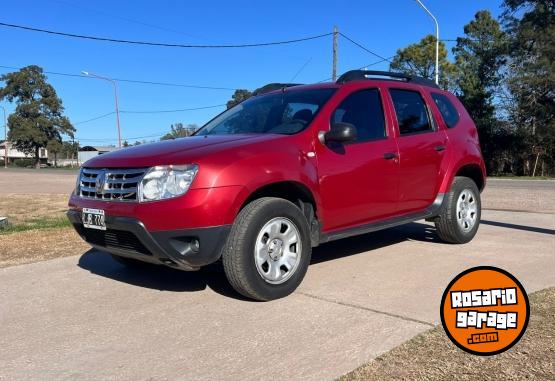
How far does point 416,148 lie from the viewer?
540 centimetres

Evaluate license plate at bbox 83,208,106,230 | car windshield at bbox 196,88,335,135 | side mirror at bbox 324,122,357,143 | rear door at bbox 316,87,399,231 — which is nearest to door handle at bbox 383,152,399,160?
rear door at bbox 316,87,399,231

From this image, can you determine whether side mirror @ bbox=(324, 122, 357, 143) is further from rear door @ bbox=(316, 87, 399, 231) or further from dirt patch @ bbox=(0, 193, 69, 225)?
dirt patch @ bbox=(0, 193, 69, 225)

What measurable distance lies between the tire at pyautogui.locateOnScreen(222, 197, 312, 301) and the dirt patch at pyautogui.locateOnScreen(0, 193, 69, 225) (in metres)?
6.41

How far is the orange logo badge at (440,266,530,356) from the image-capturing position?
6.79 ft

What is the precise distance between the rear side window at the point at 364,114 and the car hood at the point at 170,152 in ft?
2.91

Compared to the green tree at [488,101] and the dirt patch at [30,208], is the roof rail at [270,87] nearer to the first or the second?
the dirt patch at [30,208]

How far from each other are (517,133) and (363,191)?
3301 centimetres

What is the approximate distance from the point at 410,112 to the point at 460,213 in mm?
1393

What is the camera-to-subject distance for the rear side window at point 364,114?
193 inches

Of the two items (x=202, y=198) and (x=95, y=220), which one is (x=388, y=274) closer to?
(x=202, y=198)

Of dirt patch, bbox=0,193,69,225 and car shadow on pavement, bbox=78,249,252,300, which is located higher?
car shadow on pavement, bbox=78,249,252,300

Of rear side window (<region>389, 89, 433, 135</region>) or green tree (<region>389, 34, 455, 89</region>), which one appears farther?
green tree (<region>389, 34, 455, 89</region>)

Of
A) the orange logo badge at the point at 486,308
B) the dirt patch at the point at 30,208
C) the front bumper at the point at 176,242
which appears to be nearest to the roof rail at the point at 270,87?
the front bumper at the point at 176,242

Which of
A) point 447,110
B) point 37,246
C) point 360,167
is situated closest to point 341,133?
point 360,167
